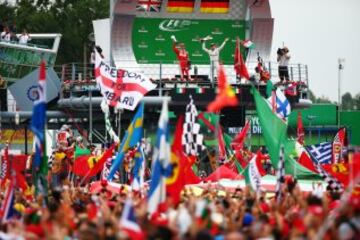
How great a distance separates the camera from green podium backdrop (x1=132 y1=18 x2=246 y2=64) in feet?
161

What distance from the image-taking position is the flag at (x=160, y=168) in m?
22.6

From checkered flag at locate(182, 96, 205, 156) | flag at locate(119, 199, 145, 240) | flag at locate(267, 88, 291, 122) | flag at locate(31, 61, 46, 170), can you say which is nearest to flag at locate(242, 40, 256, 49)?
flag at locate(267, 88, 291, 122)

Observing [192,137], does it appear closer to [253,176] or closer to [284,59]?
[253,176]

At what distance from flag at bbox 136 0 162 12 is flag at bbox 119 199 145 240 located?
99.6 ft

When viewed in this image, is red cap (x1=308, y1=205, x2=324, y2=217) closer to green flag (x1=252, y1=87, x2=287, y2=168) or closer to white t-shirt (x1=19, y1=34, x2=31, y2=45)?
green flag (x1=252, y1=87, x2=287, y2=168)

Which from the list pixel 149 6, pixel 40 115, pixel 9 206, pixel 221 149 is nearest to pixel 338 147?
pixel 221 149

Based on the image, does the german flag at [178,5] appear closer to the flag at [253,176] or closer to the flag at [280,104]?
the flag at [280,104]

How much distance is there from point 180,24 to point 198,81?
492cm

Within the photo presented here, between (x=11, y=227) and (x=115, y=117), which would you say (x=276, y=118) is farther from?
(x=115, y=117)

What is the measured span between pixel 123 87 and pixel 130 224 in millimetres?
20060

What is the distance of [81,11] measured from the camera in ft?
288

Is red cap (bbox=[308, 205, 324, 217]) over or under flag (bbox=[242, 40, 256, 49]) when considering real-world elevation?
under

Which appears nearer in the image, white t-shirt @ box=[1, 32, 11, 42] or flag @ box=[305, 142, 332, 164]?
flag @ box=[305, 142, 332, 164]

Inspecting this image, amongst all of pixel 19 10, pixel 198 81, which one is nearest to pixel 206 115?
pixel 198 81
